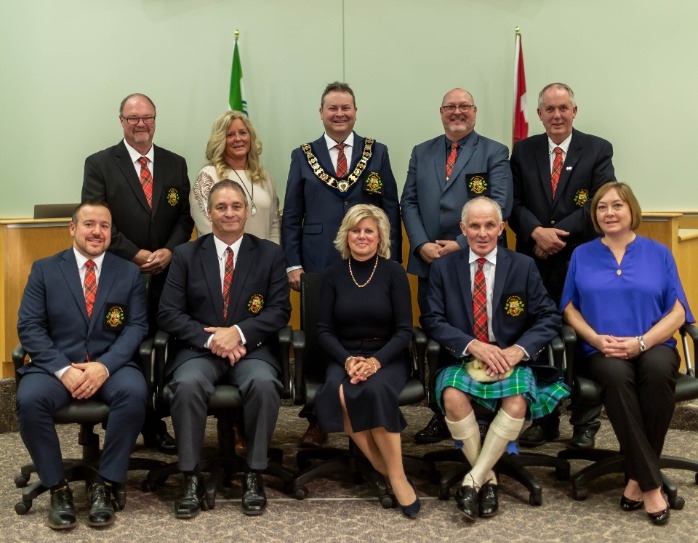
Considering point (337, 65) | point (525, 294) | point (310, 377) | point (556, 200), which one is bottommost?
point (310, 377)

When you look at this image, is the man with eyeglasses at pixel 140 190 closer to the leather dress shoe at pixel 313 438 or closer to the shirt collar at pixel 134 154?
the shirt collar at pixel 134 154

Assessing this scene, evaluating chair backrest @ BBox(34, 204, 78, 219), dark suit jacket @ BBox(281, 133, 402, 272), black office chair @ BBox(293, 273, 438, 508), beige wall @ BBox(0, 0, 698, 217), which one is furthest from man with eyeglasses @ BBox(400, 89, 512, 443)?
chair backrest @ BBox(34, 204, 78, 219)

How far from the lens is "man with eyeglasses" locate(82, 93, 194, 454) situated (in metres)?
4.27

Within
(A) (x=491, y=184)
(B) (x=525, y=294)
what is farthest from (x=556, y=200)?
(B) (x=525, y=294)

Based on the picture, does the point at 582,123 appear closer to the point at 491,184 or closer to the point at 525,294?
the point at 491,184

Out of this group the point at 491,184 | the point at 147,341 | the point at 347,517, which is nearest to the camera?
the point at 347,517

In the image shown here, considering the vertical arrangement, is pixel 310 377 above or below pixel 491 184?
below

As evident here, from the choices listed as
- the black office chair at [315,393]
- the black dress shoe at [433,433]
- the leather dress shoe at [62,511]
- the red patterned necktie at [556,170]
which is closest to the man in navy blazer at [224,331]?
the black office chair at [315,393]

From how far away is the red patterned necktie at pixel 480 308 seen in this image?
148 inches

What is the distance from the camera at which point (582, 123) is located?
5.67 m

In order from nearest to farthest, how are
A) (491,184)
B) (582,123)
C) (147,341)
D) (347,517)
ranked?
(347,517) < (147,341) < (491,184) < (582,123)

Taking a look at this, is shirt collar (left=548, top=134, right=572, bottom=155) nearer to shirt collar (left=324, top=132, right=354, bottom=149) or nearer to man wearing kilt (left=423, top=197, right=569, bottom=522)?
man wearing kilt (left=423, top=197, right=569, bottom=522)

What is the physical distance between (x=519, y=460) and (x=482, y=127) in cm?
267

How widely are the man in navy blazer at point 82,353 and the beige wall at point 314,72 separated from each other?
7.02ft
